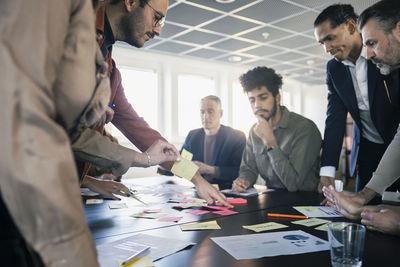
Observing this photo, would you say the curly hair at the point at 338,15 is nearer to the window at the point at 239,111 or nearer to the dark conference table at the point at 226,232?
the dark conference table at the point at 226,232

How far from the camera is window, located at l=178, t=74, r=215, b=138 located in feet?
23.9

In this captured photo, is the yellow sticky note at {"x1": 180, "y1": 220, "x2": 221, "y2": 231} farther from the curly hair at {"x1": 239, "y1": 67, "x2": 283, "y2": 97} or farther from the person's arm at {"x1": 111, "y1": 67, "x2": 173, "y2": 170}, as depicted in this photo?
the curly hair at {"x1": 239, "y1": 67, "x2": 283, "y2": 97}

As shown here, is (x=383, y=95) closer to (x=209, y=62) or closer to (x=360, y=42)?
(x=360, y=42)

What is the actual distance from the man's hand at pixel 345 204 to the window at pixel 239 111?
682cm

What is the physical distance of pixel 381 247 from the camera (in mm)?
891

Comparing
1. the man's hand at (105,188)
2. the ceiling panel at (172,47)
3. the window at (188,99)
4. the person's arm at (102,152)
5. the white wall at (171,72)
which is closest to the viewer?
the person's arm at (102,152)

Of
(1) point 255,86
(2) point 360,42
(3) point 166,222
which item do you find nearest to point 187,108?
(1) point 255,86

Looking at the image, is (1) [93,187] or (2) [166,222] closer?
(2) [166,222]

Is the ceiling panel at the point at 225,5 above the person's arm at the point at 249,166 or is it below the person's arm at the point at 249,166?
above

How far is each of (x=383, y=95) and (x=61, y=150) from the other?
6.71 feet

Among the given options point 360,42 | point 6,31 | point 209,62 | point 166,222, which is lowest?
point 166,222

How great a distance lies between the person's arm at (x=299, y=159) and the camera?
210 centimetres

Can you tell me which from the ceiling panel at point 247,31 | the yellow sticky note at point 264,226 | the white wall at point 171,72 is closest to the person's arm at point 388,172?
the yellow sticky note at point 264,226

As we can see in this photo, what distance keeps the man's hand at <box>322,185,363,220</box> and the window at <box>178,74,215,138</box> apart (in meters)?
5.85
